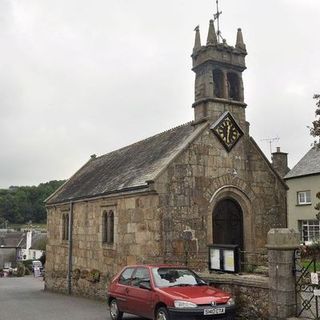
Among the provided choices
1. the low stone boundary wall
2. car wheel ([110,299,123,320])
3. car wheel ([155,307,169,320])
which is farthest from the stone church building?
car wheel ([155,307,169,320])

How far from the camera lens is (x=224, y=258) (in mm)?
13211

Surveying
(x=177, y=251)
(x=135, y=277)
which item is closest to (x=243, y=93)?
(x=177, y=251)

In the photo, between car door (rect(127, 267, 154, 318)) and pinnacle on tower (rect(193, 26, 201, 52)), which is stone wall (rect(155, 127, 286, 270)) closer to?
car door (rect(127, 267, 154, 318))

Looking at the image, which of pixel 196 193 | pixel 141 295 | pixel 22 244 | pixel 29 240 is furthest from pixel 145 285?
pixel 22 244

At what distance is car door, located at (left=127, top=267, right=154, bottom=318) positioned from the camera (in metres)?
10.9

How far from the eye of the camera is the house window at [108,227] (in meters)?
18.2

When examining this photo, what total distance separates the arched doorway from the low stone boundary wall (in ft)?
13.3

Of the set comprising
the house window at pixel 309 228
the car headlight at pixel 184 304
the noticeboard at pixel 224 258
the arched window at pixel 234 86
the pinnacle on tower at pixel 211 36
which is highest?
the pinnacle on tower at pixel 211 36

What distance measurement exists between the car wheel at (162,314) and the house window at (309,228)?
23.4 m

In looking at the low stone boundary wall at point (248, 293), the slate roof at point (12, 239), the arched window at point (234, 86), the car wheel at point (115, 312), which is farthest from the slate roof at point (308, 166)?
the slate roof at point (12, 239)

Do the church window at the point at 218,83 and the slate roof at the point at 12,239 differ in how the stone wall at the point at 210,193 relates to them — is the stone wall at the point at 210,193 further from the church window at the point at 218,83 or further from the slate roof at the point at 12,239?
the slate roof at the point at 12,239

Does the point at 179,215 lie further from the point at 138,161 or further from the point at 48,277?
the point at 48,277

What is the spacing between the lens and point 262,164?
18.0m

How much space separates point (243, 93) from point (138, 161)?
526cm
